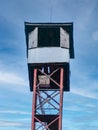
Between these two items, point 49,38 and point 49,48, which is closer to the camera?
point 49,48

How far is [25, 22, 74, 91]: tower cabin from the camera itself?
3394cm

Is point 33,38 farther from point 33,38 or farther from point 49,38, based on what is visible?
point 49,38

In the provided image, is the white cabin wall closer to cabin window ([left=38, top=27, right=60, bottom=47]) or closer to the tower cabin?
the tower cabin

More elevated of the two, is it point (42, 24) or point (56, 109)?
point (42, 24)

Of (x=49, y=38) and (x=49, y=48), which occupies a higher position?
(x=49, y=38)

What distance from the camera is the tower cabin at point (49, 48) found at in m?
33.9

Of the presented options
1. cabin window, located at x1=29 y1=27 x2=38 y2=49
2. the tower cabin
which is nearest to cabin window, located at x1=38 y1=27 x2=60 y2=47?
the tower cabin

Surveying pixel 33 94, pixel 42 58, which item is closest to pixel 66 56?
pixel 42 58

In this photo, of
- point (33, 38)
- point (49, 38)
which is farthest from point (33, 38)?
point (49, 38)

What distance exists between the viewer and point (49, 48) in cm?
3453

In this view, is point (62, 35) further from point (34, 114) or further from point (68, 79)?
point (34, 114)

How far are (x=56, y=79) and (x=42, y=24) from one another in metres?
5.79

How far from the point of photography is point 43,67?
113 ft

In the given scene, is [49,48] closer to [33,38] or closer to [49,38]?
[49,38]
